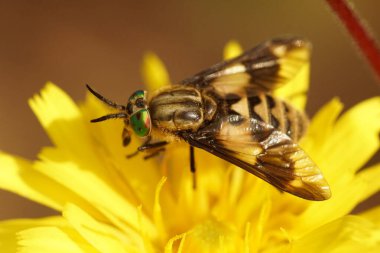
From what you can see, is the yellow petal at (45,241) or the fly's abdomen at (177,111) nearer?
the yellow petal at (45,241)

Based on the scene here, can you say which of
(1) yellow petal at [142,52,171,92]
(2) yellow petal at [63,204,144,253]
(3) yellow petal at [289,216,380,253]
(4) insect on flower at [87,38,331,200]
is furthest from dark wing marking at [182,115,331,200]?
(1) yellow petal at [142,52,171,92]

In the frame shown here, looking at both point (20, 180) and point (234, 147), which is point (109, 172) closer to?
point (20, 180)

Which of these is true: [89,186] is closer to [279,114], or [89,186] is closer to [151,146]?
[151,146]

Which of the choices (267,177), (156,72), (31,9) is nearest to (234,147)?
(267,177)

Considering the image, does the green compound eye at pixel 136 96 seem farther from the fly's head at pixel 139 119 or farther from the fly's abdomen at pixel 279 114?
the fly's abdomen at pixel 279 114

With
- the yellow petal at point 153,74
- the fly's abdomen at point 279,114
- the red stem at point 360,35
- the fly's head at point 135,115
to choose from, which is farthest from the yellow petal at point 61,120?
the red stem at point 360,35

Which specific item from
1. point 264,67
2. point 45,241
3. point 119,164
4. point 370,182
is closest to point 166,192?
point 119,164
